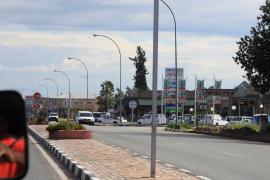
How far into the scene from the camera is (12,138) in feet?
7.70

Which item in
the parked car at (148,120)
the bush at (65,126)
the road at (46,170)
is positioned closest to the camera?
the road at (46,170)

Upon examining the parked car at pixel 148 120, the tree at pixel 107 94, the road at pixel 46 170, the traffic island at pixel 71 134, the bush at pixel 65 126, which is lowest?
the road at pixel 46 170

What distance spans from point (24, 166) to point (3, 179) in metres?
0.10

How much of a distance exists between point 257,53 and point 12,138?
38.0 metres

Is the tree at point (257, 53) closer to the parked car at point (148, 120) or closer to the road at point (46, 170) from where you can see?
the road at point (46, 170)

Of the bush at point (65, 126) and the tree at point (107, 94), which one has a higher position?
the tree at point (107, 94)

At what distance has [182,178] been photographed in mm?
11695

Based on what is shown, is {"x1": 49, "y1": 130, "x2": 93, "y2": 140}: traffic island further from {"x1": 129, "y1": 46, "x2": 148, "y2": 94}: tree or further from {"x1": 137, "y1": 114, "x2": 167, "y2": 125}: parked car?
{"x1": 129, "y1": 46, "x2": 148, "y2": 94}: tree

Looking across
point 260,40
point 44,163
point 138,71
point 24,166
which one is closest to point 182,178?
point 44,163

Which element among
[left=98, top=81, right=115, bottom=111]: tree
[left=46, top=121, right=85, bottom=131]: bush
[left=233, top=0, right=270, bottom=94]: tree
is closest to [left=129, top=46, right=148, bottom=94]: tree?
[left=98, top=81, right=115, bottom=111]: tree

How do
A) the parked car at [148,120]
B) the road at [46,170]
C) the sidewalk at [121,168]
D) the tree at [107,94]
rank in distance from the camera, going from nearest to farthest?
the sidewalk at [121,168]
the road at [46,170]
the parked car at [148,120]
the tree at [107,94]

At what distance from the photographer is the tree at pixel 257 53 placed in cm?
3912

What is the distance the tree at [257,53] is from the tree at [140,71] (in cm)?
8509

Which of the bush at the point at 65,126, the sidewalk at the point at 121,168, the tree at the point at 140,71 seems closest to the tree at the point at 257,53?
the bush at the point at 65,126
